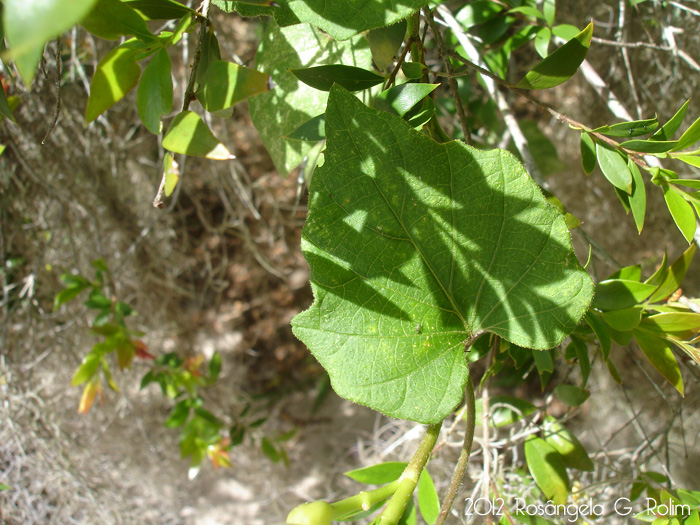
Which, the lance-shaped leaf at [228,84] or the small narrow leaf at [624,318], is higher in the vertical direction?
the lance-shaped leaf at [228,84]

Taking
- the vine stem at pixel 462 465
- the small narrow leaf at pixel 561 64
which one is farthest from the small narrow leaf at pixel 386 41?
the vine stem at pixel 462 465

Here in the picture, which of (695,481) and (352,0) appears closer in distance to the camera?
(352,0)

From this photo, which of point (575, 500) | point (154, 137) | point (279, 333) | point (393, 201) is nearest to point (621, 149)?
point (393, 201)

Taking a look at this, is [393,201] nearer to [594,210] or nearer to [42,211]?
[42,211]

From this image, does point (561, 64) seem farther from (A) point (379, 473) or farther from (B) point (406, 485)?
(A) point (379, 473)

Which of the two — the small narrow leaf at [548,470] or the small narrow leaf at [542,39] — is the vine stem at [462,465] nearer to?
the small narrow leaf at [548,470]

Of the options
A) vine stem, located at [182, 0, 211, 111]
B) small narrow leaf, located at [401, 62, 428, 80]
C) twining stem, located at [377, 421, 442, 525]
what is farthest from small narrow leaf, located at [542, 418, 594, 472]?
vine stem, located at [182, 0, 211, 111]
